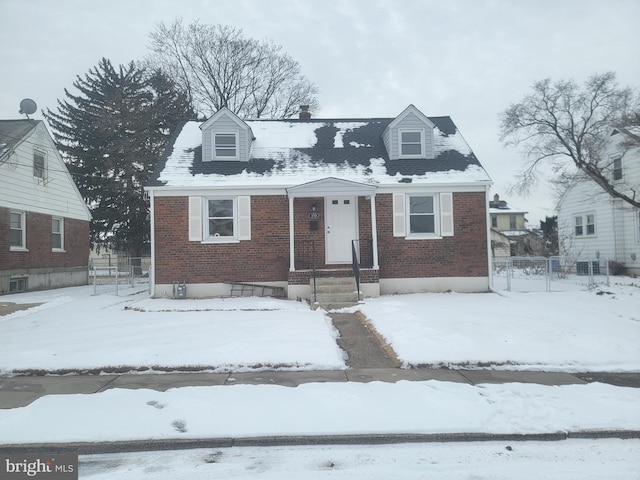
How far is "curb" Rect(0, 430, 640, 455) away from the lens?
4.15 m

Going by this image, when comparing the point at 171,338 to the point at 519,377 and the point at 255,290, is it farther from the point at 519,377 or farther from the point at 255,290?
the point at 519,377

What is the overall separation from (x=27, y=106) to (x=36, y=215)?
4.40 m

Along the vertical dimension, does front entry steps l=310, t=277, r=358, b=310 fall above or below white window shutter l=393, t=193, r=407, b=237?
below

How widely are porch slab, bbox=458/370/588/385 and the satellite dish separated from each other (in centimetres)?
1907

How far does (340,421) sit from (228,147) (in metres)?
11.5

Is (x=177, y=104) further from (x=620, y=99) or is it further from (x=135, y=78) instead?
(x=620, y=99)

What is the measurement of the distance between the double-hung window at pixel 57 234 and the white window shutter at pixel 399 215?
14437mm

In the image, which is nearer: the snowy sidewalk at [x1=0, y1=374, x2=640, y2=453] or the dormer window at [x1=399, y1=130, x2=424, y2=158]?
the snowy sidewalk at [x1=0, y1=374, x2=640, y2=453]

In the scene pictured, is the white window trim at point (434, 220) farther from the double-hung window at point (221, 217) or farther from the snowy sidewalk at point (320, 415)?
the snowy sidewalk at point (320, 415)

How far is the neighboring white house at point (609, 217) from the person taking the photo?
19.8 metres

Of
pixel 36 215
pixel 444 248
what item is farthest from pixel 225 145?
pixel 36 215

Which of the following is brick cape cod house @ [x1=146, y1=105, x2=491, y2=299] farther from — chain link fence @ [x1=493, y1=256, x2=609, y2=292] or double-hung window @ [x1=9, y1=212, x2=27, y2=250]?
double-hung window @ [x1=9, y1=212, x2=27, y2=250]

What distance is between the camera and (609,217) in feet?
69.4

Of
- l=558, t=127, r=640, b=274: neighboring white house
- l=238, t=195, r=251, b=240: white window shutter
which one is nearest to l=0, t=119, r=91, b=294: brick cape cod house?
l=238, t=195, r=251, b=240: white window shutter
